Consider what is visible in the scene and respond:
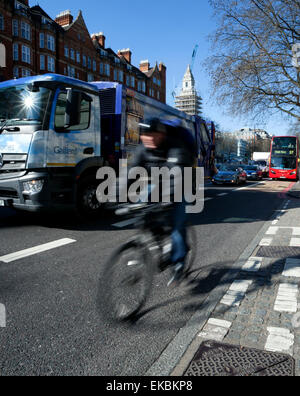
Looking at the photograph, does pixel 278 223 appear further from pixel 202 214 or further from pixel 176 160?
pixel 176 160

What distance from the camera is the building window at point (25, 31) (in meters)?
35.8

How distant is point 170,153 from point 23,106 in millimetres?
4144

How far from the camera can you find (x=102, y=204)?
7953mm

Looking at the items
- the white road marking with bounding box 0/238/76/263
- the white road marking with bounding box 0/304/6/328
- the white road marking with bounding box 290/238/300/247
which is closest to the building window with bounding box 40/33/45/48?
the white road marking with bounding box 0/238/76/263

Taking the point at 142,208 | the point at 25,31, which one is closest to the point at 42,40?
the point at 25,31

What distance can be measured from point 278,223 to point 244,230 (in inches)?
52.3

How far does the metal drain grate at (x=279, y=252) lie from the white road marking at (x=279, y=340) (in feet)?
7.76

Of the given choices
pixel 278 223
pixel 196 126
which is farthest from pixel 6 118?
pixel 196 126

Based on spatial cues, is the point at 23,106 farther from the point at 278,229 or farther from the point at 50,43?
the point at 50,43

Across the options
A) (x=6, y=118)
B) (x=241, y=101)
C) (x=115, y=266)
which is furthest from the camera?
(x=241, y=101)

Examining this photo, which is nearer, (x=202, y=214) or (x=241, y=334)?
(x=241, y=334)

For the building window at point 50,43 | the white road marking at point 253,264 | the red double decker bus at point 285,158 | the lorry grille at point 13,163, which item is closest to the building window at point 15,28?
the building window at point 50,43

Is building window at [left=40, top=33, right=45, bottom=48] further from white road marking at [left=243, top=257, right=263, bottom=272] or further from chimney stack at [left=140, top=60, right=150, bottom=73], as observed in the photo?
white road marking at [left=243, top=257, right=263, bottom=272]

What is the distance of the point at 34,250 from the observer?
5.20m
